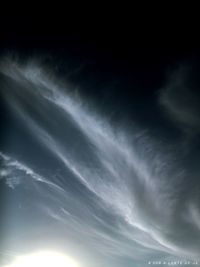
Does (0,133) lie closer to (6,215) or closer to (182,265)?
(6,215)

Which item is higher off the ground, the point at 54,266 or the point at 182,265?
the point at 182,265

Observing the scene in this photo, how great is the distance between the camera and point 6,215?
1471 inches

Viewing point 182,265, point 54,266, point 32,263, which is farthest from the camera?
point 182,265

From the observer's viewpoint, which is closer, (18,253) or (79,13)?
(79,13)

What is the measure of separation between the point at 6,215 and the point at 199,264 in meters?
131

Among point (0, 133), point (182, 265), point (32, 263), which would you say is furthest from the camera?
point (182, 265)

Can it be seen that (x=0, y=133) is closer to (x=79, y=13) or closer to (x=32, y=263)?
(x=79, y=13)

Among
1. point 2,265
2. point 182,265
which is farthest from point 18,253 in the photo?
point 182,265

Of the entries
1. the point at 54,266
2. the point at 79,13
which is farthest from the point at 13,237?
the point at 79,13

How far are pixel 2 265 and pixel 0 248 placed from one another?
24.5 meters

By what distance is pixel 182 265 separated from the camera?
13238cm

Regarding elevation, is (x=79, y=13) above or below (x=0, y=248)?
above

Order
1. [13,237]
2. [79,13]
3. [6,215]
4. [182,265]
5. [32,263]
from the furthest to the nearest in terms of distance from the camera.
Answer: [182,265] → [32,263] → [13,237] → [6,215] → [79,13]

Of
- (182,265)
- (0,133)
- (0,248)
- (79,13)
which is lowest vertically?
(0,248)
